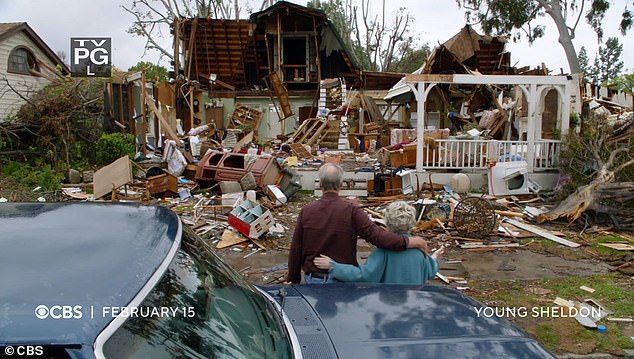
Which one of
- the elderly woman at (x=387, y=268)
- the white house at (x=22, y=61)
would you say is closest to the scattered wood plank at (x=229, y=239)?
the elderly woman at (x=387, y=268)

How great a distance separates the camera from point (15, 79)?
61.3ft

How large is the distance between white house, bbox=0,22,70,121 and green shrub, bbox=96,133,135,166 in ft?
15.2

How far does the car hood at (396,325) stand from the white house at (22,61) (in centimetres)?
1758

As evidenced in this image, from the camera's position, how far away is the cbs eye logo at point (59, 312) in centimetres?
143

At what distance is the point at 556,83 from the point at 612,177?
3951 millimetres

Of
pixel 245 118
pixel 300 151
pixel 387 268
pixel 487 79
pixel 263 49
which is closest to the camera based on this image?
pixel 387 268

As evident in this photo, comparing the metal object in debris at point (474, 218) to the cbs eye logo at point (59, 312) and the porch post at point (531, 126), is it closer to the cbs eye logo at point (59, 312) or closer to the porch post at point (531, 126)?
the porch post at point (531, 126)

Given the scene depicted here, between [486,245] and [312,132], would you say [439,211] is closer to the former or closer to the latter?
[486,245]

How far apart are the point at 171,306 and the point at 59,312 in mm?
515

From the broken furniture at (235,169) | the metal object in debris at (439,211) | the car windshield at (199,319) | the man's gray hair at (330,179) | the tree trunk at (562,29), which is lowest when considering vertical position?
the metal object in debris at (439,211)

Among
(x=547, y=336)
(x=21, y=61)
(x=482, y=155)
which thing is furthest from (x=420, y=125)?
(x=21, y=61)

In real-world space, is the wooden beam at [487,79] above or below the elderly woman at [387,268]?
above

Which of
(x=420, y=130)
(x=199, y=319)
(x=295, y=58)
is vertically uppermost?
(x=295, y=58)

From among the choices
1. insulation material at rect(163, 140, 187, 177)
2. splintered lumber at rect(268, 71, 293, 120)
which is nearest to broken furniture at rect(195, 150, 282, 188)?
insulation material at rect(163, 140, 187, 177)
